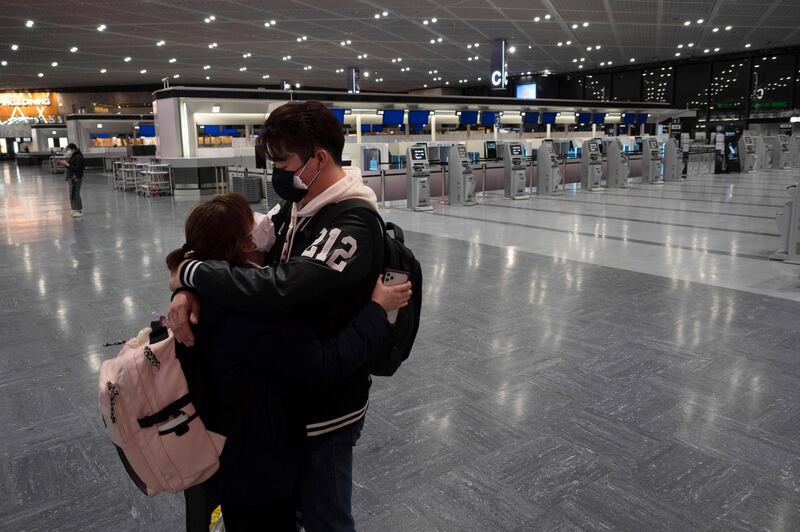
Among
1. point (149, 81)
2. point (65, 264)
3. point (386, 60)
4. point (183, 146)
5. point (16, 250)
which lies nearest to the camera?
point (65, 264)

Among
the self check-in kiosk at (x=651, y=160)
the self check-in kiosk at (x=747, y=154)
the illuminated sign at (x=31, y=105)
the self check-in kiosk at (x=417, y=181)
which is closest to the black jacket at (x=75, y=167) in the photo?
the self check-in kiosk at (x=417, y=181)

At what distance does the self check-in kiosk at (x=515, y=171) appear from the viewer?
13.3m

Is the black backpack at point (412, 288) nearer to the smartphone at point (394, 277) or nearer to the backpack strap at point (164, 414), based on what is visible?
the smartphone at point (394, 277)

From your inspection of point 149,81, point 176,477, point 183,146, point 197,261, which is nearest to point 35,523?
point 176,477

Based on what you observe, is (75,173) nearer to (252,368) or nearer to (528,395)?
(528,395)

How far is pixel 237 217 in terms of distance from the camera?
1.29 meters

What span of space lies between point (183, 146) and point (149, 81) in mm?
21968

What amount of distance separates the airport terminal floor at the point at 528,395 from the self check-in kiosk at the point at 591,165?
803cm

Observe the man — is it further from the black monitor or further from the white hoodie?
the black monitor

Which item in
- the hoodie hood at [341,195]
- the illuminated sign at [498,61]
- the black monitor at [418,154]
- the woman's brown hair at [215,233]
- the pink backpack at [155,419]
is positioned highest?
the illuminated sign at [498,61]

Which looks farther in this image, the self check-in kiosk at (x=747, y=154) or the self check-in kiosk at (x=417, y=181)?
the self check-in kiosk at (x=747, y=154)

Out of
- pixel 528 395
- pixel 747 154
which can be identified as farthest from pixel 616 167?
pixel 528 395

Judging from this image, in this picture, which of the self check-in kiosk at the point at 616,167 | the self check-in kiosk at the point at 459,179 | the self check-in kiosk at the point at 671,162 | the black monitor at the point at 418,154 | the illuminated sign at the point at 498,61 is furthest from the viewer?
the illuminated sign at the point at 498,61

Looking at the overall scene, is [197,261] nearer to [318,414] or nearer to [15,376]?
[318,414]
